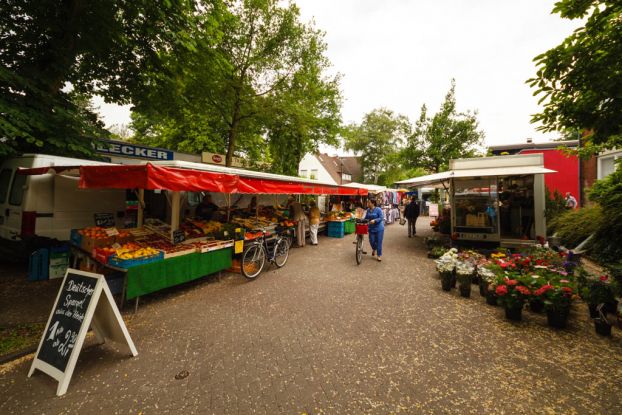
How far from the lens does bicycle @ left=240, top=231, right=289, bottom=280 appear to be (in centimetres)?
637

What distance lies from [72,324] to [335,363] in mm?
3131

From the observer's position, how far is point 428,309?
476cm

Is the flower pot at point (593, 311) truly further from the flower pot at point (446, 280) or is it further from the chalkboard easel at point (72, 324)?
the chalkboard easel at point (72, 324)

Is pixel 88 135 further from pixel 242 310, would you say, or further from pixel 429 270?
pixel 429 270

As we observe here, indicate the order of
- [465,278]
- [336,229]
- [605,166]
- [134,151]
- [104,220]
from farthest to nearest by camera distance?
[336,229], [605,166], [134,151], [104,220], [465,278]

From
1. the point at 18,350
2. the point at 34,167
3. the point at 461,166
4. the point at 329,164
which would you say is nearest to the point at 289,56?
the point at 461,166

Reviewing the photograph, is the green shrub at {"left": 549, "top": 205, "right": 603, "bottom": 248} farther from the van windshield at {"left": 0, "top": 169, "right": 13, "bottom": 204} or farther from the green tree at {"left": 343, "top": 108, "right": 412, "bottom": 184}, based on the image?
the green tree at {"left": 343, "top": 108, "right": 412, "bottom": 184}

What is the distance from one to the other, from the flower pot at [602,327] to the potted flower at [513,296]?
893 mm

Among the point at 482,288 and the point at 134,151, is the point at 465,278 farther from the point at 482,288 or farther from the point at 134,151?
the point at 134,151

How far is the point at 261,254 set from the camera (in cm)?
678

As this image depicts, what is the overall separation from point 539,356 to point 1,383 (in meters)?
6.47

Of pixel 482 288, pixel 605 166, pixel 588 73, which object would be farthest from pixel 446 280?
pixel 605 166

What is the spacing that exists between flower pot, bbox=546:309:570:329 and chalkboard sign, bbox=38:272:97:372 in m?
6.63

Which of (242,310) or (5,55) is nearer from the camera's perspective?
(242,310)
